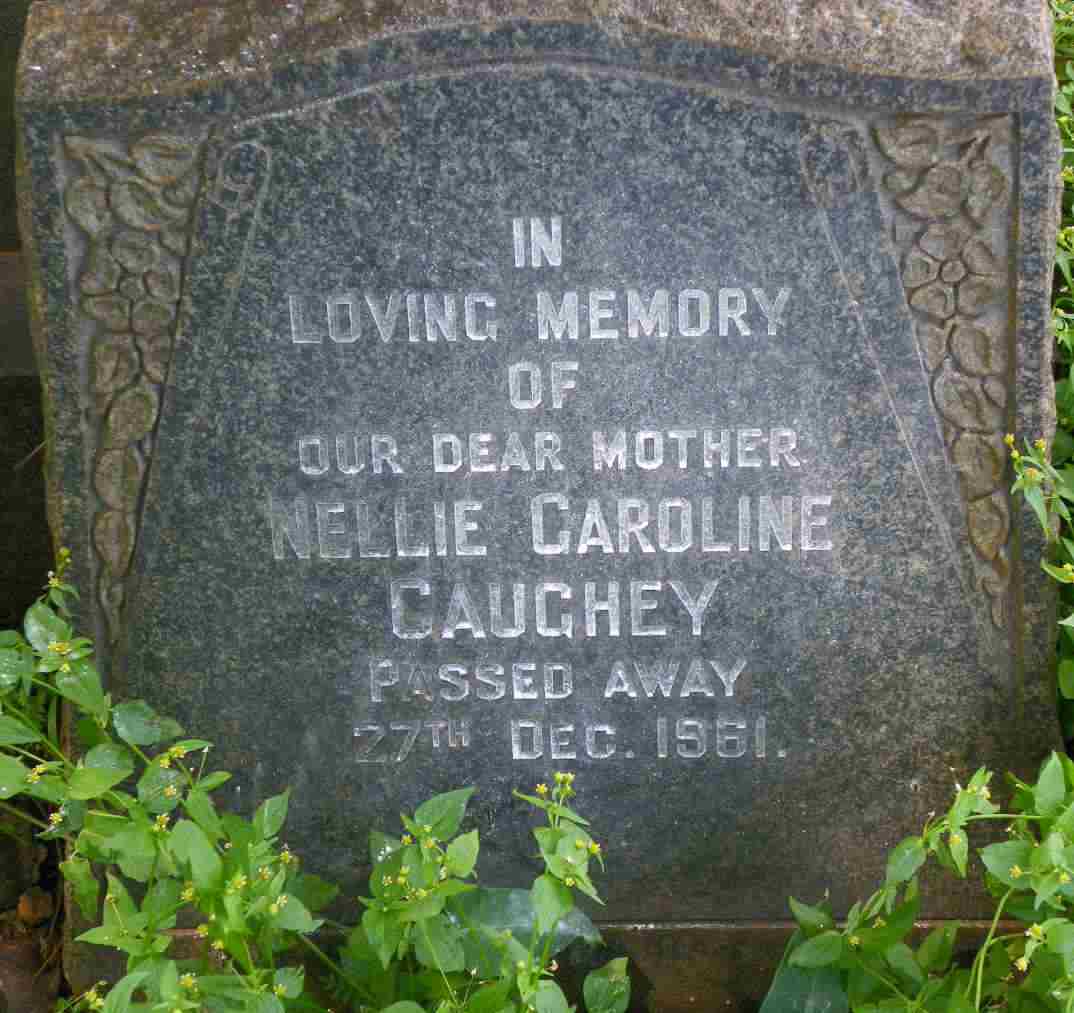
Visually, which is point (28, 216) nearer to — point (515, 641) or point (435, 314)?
point (435, 314)

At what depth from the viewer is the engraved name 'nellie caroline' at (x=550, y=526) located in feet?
5.90

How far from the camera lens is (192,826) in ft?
5.05

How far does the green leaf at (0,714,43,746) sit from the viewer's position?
1.65 m

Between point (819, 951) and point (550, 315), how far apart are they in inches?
36.5

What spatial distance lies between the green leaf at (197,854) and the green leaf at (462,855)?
274 mm

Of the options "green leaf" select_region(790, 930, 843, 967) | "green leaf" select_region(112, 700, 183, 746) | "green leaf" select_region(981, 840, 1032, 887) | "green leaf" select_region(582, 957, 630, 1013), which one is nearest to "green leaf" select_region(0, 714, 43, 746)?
"green leaf" select_region(112, 700, 183, 746)

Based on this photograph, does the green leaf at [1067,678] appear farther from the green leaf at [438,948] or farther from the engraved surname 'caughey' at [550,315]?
the green leaf at [438,948]

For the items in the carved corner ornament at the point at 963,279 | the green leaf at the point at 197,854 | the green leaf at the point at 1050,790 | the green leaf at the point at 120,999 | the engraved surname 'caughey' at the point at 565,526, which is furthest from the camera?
the engraved surname 'caughey' at the point at 565,526

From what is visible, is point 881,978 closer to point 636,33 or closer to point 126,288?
point 636,33

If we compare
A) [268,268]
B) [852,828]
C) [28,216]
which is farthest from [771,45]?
[852,828]

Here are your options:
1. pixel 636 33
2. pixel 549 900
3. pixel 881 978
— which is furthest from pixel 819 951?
pixel 636 33

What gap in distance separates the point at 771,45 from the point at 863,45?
121 mm

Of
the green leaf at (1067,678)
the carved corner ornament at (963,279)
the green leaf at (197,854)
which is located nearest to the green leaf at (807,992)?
the green leaf at (1067,678)

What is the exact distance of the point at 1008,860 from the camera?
1.57m
